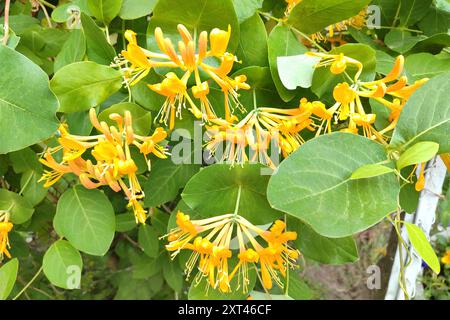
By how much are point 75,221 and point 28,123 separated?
18cm

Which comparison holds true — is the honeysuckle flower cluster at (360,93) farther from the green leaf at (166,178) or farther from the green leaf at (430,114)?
the green leaf at (166,178)

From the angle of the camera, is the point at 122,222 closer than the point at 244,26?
No

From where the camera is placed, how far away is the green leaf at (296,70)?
463mm

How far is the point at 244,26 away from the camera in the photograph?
50 cm

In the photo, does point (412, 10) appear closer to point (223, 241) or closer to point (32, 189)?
point (223, 241)

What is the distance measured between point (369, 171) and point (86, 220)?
12.8 inches

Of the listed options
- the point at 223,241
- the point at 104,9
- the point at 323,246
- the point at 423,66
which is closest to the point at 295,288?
the point at 323,246

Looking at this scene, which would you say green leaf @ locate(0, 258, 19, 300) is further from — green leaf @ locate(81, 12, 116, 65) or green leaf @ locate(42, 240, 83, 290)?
green leaf @ locate(81, 12, 116, 65)

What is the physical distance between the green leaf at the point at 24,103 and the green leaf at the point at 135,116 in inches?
3.0

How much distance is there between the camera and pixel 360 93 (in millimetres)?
459

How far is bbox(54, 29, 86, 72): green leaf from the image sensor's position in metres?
0.53

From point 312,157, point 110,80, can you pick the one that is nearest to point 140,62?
point 110,80

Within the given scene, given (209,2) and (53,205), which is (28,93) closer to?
(209,2)

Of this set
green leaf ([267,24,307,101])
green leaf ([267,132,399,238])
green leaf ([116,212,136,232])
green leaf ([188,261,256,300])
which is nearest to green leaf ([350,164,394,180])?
green leaf ([267,132,399,238])
